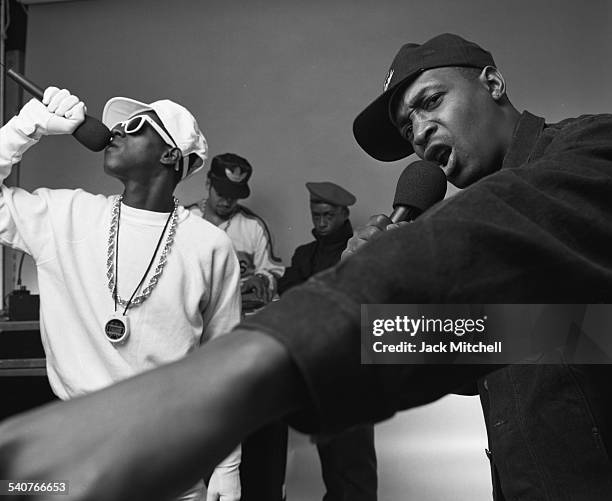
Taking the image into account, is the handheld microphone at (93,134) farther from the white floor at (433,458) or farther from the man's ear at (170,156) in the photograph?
the white floor at (433,458)

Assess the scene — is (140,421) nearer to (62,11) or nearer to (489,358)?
(489,358)

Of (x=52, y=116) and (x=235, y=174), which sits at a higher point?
(x=235, y=174)

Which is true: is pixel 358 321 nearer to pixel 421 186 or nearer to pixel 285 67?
pixel 421 186

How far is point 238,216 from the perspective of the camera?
4.59 metres

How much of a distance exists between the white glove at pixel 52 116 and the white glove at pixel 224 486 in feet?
3.44

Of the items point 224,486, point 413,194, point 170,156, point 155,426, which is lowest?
point 224,486

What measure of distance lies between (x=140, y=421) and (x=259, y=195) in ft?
16.2

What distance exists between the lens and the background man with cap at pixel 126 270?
1.63 metres

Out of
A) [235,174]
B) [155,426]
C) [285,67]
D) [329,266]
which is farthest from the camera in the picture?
[285,67]

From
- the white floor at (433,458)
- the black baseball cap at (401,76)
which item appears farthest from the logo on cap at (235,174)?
the black baseball cap at (401,76)

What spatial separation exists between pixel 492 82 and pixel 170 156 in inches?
45.2

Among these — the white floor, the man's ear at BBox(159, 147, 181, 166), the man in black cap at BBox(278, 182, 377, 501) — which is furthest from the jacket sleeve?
the white floor

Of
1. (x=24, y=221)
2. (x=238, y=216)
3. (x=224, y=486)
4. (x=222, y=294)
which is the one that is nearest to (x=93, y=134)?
(x=24, y=221)

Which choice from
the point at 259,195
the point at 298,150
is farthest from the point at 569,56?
the point at 259,195
